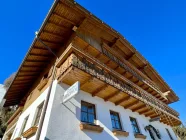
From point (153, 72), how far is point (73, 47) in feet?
44.3

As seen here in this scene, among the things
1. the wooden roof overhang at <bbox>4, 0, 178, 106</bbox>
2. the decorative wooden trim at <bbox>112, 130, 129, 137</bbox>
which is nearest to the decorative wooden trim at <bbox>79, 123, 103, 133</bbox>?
the decorative wooden trim at <bbox>112, 130, 129, 137</bbox>

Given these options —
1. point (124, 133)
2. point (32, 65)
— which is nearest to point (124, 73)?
point (124, 133)

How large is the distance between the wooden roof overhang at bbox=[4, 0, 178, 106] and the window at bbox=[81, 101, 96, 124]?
477cm

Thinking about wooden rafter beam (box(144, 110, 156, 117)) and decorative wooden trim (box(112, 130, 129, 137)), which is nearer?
decorative wooden trim (box(112, 130, 129, 137))

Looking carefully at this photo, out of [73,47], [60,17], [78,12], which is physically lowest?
[73,47]

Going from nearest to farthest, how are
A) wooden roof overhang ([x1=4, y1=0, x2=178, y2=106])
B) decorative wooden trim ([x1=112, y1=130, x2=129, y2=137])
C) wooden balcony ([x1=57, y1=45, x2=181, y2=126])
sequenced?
wooden balcony ([x1=57, y1=45, x2=181, y2=126])
decorative wooden trim ([x1=112, y1=130, x2=129, y2=137])
wooden roof overhang ([x1=4, y1=0, x2=178, y2=106])

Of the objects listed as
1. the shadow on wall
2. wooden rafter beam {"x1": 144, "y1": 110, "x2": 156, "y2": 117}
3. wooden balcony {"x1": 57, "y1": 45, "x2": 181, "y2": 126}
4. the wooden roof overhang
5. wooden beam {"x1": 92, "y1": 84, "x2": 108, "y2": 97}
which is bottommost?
the shadow on wall

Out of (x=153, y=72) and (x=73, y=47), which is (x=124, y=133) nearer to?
(x=73, y=47)

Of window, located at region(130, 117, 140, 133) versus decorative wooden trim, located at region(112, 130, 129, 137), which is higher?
window, located at region(130, 117, 140, 133)

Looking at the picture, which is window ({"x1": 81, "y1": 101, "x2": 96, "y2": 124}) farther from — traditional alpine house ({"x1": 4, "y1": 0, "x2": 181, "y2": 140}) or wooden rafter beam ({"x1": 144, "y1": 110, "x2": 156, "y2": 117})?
wooden rafter beam ({"x1": 144, "y1": 110, "x2": 156, "y2": 117})

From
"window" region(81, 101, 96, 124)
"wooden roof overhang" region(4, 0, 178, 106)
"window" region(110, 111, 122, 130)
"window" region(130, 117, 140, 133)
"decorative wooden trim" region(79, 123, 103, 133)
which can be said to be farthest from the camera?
"window" region(130, 117, 140, 133)

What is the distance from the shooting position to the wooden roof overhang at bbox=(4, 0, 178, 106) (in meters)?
7.33

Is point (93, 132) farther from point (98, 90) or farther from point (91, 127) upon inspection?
point (98, 90)

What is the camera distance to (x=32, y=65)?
391 inches
